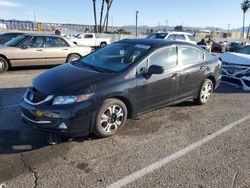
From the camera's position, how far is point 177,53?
18.0 feet

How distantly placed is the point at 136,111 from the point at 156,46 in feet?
4.31

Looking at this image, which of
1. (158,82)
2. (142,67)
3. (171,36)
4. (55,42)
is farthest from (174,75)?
(171,36)

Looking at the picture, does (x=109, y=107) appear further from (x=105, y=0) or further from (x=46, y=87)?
(x=105, y=0)

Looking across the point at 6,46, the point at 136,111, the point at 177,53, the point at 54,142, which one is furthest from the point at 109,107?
the point at 6,46

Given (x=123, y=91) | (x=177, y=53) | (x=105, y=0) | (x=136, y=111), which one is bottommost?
(x=136, y=111)

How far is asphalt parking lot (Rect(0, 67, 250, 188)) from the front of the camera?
329cm

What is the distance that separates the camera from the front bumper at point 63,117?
3.87 metres

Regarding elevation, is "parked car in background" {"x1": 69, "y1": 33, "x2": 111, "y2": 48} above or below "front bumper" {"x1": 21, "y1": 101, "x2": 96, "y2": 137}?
above

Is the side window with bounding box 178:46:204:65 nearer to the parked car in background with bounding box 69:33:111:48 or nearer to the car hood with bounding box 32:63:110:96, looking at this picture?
the car hood with bounding box 32:63:110:96

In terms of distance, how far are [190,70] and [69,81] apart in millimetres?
2743

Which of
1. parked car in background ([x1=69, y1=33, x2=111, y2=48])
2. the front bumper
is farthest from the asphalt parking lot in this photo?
parked car in background ([x1=69, y1=33, x2=111, y2=48])

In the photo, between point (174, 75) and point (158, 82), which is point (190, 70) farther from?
point (158, 82)

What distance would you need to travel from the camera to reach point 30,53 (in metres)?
9.83

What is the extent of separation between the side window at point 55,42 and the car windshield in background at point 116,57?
17.9 feet
